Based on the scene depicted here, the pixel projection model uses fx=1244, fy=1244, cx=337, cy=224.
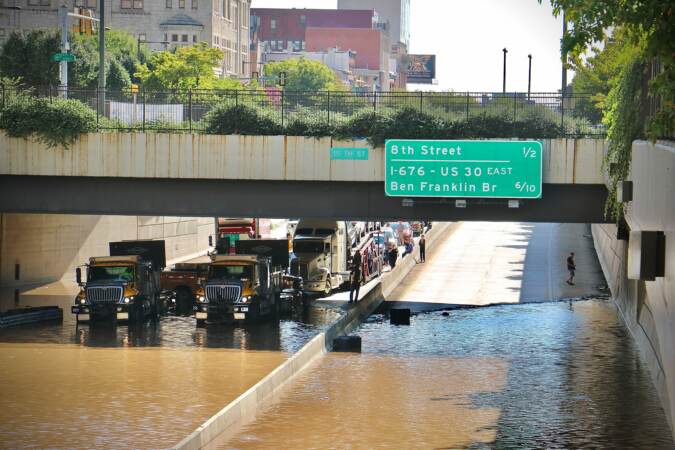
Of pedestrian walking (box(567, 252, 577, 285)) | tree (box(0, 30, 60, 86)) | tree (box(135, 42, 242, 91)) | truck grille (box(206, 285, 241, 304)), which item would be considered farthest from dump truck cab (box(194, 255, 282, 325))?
tree (box(135, 42, 242, 91))

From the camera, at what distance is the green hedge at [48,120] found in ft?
132

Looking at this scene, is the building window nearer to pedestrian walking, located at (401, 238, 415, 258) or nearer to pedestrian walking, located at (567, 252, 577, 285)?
pedestrian walking, located at (401, 238, 415, 258)

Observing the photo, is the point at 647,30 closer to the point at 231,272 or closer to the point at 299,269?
the point at 231,272

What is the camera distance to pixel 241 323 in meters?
42.5

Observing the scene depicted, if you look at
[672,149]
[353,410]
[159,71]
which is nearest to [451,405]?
[353,410]

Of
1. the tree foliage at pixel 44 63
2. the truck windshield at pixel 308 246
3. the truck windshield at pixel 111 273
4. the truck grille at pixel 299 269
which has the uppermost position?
the tree foliage at pixel 44 63

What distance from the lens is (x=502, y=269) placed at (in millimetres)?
68562

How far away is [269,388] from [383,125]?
1483 cm

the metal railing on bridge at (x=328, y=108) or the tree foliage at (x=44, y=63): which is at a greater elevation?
the tree foliage at (x=44, y=63)

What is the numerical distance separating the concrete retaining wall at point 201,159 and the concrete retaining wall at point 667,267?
9747 millimetres

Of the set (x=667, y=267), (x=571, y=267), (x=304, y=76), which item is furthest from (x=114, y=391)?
(x=304, y=76)

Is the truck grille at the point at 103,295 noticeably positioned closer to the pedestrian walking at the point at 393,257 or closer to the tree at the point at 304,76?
the pedestrian walking at the point at 393,257

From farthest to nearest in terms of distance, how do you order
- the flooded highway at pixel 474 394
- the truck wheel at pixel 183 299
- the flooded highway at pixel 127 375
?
the truck wheel at pixel 183 299 → the flooded highway at pixel 474 394 → the flooded highway at pixel 127 375

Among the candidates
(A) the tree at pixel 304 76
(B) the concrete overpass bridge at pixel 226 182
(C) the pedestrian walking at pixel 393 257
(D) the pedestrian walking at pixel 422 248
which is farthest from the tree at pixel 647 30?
(A) the tree at pixel 304 76
